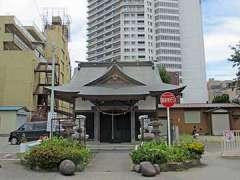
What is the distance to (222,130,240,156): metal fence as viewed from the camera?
52.1 ft

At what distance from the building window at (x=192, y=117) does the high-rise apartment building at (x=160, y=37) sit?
66.4 meters

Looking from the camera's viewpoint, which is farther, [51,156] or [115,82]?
[115,82]

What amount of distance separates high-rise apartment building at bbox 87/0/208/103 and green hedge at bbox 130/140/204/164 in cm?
8953

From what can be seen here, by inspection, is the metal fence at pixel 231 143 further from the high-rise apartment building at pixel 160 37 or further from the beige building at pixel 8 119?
the high-rise apartment building at pixel 160 37

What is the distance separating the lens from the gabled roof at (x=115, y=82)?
72.1 feet

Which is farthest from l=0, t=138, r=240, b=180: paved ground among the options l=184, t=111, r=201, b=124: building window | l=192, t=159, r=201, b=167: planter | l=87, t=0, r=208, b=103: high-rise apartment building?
l=87, t=0, r=208, b=103: high-rise apartment building

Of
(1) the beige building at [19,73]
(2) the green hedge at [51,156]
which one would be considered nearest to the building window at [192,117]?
(1) the beige building at [19,73]

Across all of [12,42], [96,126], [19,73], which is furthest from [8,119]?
[96,126]

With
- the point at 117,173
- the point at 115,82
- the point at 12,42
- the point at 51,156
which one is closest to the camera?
the point at 117,173

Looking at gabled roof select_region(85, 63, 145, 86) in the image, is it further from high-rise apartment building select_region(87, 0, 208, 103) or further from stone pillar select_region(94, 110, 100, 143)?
high-rise apartment building select_region(87, 0, 208, 103)

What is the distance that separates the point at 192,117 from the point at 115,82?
1526cm

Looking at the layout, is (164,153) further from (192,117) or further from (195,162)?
(192,117)

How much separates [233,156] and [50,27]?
60.2m

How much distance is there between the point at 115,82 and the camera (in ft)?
77.2
